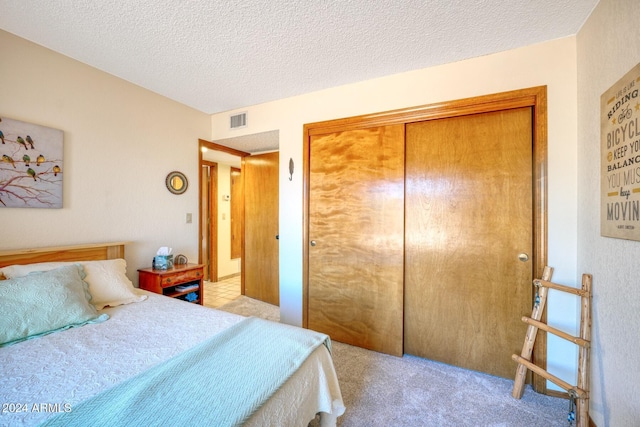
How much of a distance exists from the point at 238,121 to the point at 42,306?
236 cm

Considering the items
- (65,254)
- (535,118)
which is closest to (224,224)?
(65,254)

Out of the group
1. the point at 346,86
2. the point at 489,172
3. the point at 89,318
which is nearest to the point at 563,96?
the point at 489,172

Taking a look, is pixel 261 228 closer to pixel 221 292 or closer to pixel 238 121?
pixel 221 292

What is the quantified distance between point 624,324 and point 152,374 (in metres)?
2.13

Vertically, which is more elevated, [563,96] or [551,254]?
[563,96]

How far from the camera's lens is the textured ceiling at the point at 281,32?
59.9 inches

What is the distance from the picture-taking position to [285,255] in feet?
9.11

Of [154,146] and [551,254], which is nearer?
[551,254]

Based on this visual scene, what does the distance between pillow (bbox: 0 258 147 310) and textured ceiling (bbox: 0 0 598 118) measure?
1605mm

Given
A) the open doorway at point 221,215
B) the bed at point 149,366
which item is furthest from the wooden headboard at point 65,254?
the open doorway at point 221,215

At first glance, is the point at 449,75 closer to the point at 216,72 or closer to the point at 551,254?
Answer: the point at 551,254

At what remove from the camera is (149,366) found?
3.58ft

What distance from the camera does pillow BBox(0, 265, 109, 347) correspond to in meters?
1.27

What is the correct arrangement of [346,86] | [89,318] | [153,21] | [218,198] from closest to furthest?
[89,318]
[153,21]
[346,86]
[218,198]
